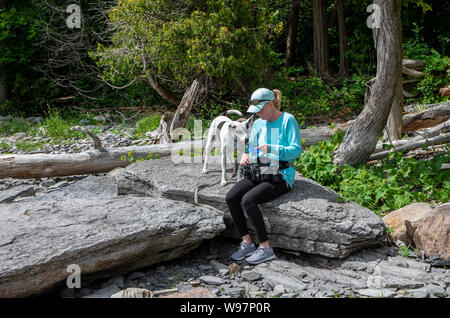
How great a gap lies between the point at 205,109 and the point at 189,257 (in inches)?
298

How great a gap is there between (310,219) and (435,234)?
4.44 ft

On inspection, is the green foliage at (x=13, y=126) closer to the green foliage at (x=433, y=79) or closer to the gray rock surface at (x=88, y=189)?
the gray rock surface at (x=88, y=189)

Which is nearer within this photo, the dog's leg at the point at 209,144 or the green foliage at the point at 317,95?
the dog's leg at the point at 209,144

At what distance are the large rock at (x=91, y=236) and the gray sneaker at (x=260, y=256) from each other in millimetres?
463

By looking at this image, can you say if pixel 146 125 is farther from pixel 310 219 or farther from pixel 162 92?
pixel 310 219

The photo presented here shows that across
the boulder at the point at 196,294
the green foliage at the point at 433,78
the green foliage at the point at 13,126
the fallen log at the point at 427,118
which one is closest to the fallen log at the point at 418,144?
the fallen log at the point at 427,118

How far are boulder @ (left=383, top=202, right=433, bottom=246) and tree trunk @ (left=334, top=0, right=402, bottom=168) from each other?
185cm

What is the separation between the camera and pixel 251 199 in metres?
4.57

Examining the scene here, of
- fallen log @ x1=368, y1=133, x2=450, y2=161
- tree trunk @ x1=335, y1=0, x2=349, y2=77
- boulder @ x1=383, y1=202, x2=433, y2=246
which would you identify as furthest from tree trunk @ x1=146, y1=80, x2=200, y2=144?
tree trunk @ x1=335, y1=0, x2=349, y2=77

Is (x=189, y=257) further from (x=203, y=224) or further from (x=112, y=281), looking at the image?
(x=112, y=281)

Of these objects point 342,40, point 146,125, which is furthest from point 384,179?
point 342,40

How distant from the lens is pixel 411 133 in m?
8.48

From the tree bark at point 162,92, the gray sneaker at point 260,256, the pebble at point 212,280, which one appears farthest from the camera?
the tree bark at point 162,92

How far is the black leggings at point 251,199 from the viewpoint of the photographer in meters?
4.57
